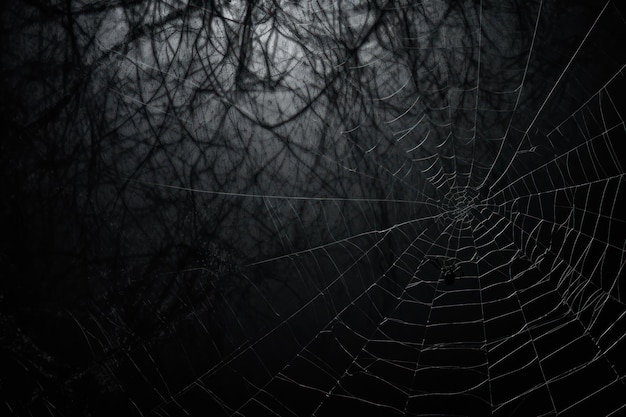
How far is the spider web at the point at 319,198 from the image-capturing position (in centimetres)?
140

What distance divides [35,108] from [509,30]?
5.47ft

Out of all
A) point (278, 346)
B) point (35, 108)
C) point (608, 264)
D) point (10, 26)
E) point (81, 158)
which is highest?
point (10, 26)

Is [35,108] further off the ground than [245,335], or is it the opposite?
[35,108]

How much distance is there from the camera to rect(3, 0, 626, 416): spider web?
1.40 metres

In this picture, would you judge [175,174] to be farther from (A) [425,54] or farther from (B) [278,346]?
(A) [425,54]

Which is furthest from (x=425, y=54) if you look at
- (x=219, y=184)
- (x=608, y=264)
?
(x=608, y=264)

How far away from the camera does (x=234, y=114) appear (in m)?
1.51

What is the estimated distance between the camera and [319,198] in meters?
1.56

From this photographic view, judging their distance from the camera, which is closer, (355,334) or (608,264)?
(355,334)

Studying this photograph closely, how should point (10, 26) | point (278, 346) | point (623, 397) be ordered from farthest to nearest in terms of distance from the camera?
point (623, 397) → point (278, 346) → point (10, 26)

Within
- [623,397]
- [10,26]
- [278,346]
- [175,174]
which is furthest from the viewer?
[623,397]

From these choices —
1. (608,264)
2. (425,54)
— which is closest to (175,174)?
(425,54)

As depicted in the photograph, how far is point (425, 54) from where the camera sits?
163 cm

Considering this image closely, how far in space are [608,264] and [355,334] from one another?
1.16 m
